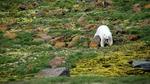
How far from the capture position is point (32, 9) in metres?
41.1

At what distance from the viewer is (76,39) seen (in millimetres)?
24609

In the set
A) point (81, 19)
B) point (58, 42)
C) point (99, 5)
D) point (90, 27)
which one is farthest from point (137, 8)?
point (58, 42)

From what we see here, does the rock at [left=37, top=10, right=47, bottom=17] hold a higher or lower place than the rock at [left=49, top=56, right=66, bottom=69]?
higher

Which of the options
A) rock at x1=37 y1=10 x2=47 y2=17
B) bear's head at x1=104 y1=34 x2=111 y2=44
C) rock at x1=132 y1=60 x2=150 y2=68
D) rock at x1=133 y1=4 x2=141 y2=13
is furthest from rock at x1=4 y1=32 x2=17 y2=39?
rock at x1=132 y1=60 x2=150 y2=68

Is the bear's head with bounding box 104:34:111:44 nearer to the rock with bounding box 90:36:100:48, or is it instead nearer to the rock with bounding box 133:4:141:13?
the rock with bounding box 90:36:100:48

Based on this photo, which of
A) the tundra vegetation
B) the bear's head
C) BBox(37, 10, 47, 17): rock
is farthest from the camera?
BBox(37, 10, 47, 17): rock

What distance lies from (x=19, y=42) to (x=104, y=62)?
381 inches

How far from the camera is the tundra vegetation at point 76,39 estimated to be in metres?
16.4

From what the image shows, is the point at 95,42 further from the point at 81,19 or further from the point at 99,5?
the point at 99,5

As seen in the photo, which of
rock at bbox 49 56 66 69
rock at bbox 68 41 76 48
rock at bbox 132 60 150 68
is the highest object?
rock at bbox 68 41 76 48

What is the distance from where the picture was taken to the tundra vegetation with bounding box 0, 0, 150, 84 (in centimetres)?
1642

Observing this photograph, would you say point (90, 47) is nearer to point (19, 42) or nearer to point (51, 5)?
point (19, 42)

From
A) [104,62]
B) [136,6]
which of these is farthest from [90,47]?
[136,6]

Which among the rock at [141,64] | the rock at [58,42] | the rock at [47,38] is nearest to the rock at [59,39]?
the rock at [58,42]
